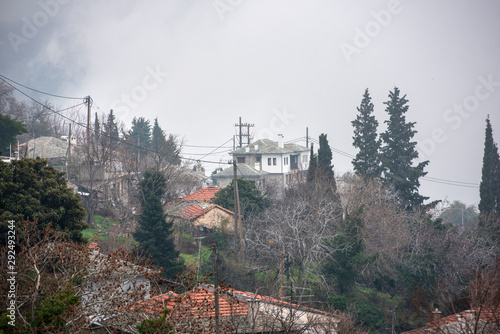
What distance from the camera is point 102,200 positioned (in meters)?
35.1

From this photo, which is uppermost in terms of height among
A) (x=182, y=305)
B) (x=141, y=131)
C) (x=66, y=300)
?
(x=141, y=131)

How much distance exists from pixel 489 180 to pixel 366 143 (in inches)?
401

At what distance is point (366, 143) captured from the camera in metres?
39.6

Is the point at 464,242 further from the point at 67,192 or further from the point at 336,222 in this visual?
the point at 67,192

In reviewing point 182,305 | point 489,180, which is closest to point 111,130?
point 489,180

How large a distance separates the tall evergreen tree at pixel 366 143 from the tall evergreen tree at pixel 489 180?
8.04 meters

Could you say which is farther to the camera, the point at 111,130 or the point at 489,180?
the point at 111,130

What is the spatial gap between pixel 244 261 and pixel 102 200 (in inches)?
614

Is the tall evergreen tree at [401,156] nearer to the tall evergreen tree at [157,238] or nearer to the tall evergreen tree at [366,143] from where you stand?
the tall evergreen tree at [366,143]

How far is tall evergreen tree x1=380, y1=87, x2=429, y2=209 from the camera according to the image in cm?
3628

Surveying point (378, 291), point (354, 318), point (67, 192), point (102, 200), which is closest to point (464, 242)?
point (378, 291)

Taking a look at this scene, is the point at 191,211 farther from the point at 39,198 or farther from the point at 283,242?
the point at 39,198

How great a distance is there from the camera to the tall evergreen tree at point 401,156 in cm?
3628

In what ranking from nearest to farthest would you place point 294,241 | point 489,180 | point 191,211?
point 294,241, point 191,211, point 489,180
